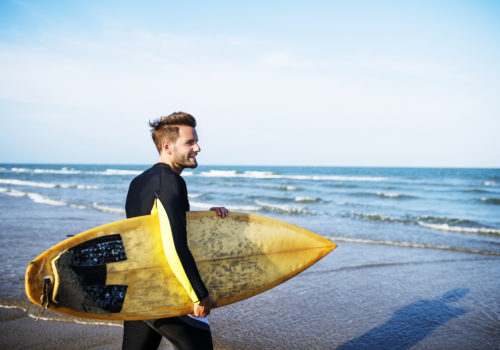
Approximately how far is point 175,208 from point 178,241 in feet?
0.51

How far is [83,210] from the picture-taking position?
37.2ft

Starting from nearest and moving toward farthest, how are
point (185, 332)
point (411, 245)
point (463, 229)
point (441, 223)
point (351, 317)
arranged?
point (185, 332)
point (351, 317)
point (411, 245)
point (463, 229)
point (441, 223)

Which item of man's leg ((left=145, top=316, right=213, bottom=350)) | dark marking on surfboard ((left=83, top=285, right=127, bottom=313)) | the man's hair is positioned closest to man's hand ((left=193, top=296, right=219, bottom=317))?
man's leg ((left=145, top=316, right=213, bottom=350))

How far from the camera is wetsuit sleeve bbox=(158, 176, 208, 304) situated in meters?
1.68

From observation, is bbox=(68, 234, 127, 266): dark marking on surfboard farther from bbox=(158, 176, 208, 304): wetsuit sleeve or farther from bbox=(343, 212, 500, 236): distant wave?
bbox=(343, 212, 500, 236): distant wave

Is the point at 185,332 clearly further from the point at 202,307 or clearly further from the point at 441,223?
the point at 441,223

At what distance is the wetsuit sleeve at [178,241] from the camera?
1.68 metres

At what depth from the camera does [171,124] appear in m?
1.99

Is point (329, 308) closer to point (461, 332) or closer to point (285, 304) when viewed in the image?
point (285, 304)

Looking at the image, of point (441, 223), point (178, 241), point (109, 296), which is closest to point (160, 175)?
point (178, 241)

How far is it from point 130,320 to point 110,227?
536 millimetres

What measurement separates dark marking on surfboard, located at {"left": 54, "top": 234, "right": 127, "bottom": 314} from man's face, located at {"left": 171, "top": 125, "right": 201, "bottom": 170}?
585 mm

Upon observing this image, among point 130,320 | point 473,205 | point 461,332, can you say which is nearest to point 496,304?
point 461,332

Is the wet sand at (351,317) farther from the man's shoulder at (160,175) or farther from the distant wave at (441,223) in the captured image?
the distant wave at (441,223)
